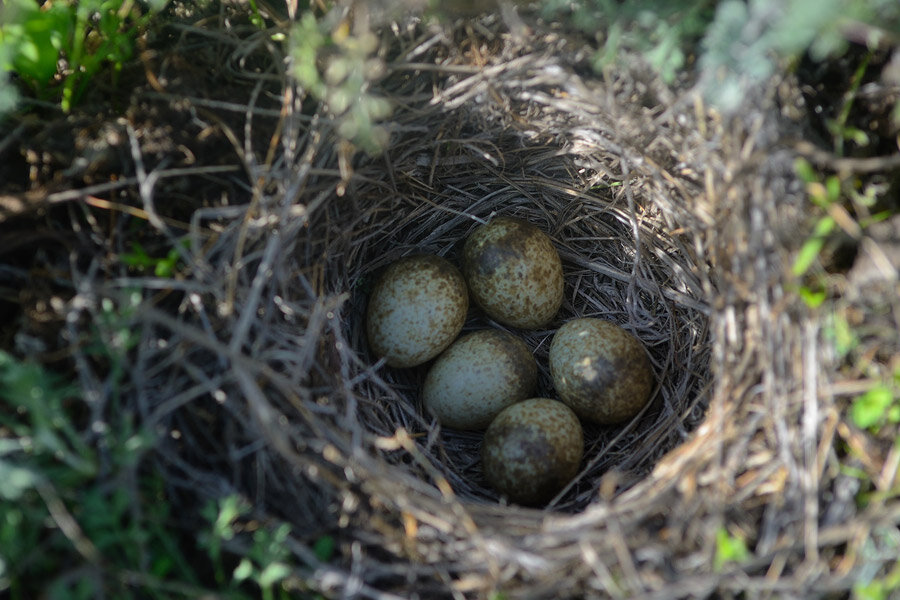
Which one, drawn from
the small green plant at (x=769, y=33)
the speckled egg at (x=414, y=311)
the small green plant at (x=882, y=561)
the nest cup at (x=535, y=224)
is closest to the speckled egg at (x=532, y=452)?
the nest cup at (x=535, y=224)

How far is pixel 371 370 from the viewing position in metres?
2.20

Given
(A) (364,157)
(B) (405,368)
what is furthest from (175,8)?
(B) (405,368)

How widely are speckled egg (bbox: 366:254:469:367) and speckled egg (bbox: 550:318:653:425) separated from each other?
1.47ft

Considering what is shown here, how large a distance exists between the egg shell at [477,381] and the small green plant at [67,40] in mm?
1499

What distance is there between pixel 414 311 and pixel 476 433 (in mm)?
579

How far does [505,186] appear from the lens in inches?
108

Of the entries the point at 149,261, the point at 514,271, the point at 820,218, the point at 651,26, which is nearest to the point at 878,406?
the point at 820,218

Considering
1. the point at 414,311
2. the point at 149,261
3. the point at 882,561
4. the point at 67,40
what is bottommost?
the point at 882,561

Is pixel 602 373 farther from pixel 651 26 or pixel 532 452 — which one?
pixel 651 26

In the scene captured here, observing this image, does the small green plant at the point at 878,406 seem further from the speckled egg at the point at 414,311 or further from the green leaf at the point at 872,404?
the speckled egg at the point at 414,311

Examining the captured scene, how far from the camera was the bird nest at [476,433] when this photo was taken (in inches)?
63.6

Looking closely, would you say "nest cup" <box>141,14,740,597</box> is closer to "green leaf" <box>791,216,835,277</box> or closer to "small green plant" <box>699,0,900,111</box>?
"small green plant" <box>699,0,900,111</box>

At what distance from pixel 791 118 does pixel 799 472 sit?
3.08 ft

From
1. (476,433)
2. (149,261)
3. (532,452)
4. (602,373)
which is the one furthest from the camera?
(476,433)
